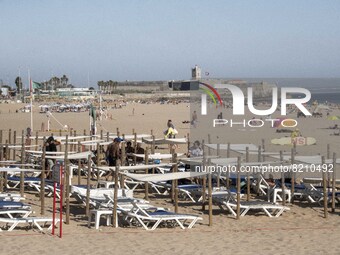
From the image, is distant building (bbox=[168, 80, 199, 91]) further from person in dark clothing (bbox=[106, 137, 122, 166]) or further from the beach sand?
the beach sand

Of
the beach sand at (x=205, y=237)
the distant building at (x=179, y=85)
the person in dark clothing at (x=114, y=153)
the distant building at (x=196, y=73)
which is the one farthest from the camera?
the distant building at (x=179, y=85)

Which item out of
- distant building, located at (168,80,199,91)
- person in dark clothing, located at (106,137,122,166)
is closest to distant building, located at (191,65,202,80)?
distant building, located at (168,80,199,91)

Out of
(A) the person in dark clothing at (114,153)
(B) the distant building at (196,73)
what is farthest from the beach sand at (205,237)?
(B) the distant building at (196,73)

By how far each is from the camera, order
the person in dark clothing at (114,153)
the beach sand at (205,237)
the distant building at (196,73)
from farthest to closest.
Answer: the distant building at (196,73) → the person in dark clothing at (114,153) → the beach sand at (205,237)

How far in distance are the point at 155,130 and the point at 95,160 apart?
18.2m

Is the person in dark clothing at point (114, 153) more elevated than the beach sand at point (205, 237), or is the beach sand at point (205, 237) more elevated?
the person in dark clothing at point (114, 153)

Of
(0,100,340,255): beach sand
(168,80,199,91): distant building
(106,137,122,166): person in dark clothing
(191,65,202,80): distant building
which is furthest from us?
(168,80,199,91): distant building

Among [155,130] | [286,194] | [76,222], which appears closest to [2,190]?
[76,222]

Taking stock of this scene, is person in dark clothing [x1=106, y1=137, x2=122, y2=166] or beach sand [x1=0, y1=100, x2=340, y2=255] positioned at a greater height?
person in dark clothing [x1=106, y1=137, x2=122, y2=166]

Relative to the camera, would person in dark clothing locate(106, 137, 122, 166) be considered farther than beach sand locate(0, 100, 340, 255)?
Yes

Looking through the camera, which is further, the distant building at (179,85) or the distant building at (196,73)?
the distant building at (179,85)

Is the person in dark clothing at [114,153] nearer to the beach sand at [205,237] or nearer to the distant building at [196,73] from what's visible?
the beach sand at [205,237]

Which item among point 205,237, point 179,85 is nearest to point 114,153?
point 205,237

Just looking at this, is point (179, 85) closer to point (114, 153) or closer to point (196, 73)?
point (196, 73)
